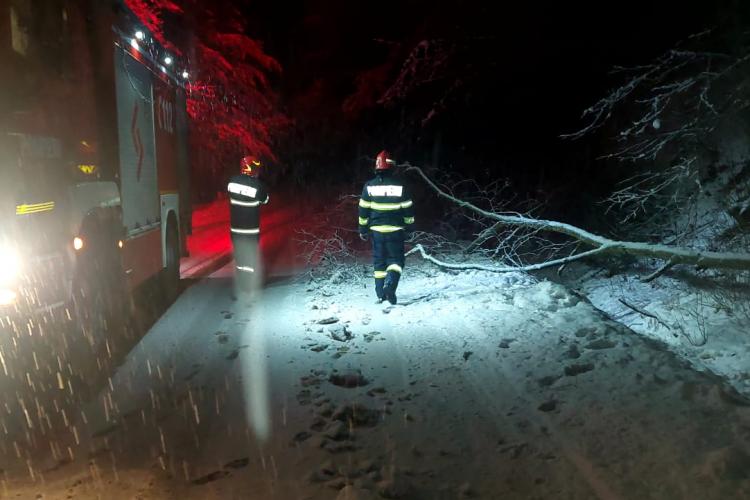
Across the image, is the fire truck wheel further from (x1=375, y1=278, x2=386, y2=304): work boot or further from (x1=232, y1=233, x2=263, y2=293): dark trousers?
(x1=375, y1=278, x2=386, y2=304): work boot

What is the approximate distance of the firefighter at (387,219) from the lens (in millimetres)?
7480

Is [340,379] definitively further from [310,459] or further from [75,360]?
[75,360]

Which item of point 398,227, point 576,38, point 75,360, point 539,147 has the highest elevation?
point 576,38

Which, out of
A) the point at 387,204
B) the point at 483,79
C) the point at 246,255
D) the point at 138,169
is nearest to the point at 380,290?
the point at 387,204

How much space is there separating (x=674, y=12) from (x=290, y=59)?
24302 millimetres

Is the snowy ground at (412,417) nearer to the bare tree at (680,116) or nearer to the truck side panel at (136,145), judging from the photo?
the truck side panel at (136,145)

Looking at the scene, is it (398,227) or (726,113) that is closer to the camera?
(398,227)

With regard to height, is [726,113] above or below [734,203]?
above

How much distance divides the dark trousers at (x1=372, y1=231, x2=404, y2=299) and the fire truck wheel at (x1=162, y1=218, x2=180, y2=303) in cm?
311

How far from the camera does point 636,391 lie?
4.45 m

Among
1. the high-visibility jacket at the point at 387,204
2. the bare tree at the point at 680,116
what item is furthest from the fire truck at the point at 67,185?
the bare tree at the point at 680,116

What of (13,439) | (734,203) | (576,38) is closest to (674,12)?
(576,38)

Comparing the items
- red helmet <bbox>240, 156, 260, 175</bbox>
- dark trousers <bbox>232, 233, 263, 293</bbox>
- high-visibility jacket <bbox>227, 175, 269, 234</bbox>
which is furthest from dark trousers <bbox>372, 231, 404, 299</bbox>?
red helmet <bbox>240, 156, 260, 175</bbox>

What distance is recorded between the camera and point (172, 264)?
9383 millimetres
